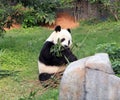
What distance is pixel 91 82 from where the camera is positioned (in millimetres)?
4387

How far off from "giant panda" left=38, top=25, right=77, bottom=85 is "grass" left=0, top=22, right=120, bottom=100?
0.65 feet

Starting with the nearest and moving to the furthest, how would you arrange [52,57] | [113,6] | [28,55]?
[52,57] → [28,55] → [113,6]

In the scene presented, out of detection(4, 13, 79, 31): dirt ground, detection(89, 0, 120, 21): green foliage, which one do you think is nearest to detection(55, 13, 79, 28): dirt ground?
detection(4, 13, 79, 31): dirt ground

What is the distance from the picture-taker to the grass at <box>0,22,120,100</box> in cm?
669

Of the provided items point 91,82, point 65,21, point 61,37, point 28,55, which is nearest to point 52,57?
point 61,37

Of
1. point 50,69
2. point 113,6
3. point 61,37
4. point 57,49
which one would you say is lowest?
point 50,69

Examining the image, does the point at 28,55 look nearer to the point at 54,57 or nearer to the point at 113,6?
the point at 54,57

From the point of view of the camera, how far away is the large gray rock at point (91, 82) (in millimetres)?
4367

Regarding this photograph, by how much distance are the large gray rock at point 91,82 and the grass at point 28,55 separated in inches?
46.9

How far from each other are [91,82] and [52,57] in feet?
8.49

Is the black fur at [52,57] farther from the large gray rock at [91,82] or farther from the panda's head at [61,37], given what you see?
the large gray rock at [91,82]

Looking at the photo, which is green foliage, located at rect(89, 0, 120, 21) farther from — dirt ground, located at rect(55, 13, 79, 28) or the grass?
dirt ground, located at rect(55, 13, 79, 28)

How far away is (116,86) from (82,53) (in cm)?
421

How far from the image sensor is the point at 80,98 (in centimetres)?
448
